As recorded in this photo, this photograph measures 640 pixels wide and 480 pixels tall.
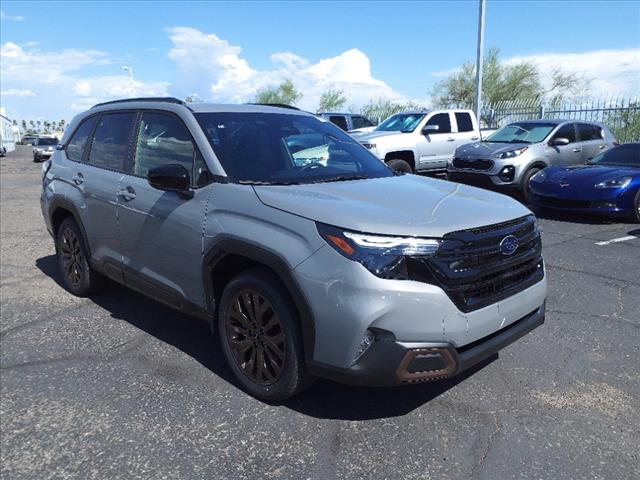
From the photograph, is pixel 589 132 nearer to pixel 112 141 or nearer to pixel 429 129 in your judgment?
pixel 429 129

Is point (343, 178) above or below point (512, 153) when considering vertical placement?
above

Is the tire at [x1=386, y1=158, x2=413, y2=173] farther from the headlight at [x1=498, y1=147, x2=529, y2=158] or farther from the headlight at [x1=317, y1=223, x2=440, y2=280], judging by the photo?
the headlight at [x1=317, y1=223, x2=440, y2=280]

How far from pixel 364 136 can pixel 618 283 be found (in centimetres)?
787

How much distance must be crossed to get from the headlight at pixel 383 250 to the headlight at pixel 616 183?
710cm

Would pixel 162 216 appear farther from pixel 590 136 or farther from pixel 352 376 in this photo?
pixel 590 136

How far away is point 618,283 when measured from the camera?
5.43 m

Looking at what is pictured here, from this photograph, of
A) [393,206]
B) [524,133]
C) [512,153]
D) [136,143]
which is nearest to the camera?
[393,206]

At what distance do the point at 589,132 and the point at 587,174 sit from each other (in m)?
3.82

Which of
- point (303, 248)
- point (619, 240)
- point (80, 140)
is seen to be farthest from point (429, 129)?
point (303, 248)

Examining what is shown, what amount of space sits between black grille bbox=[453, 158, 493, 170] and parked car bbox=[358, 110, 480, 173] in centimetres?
129

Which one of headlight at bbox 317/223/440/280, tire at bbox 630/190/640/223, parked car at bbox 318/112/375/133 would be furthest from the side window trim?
parked car at bbox 318/112/375/133

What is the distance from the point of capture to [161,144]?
3.96 metres

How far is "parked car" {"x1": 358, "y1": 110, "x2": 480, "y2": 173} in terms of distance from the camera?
12.2 metres

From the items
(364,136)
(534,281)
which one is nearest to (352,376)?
(534,281)
